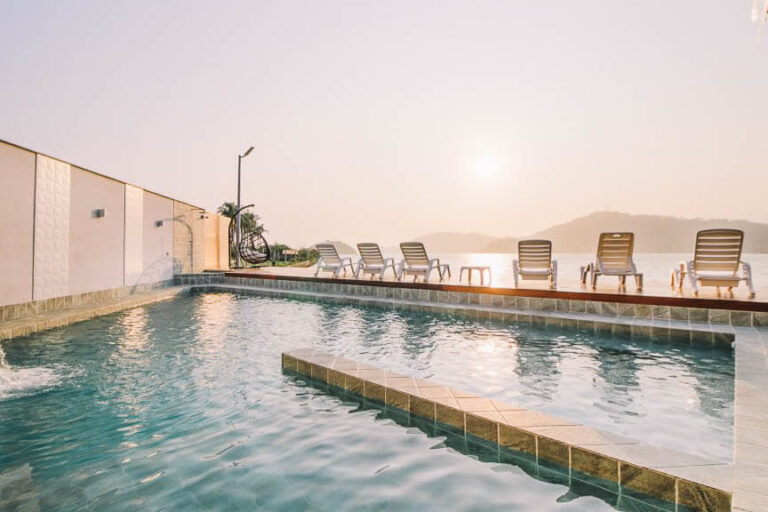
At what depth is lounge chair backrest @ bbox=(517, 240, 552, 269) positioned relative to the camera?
7934 mm

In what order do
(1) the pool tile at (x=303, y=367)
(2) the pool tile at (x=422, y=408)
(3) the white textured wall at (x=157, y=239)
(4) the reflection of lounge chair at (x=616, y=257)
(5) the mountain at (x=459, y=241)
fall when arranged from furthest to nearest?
A: 1. (5) the mountain at (x=459, y=241)
2. (3) the white textured wall at (x=157, y=239)
3. (4) the reflection of lounge chair at (x=616, y=257)
4. (1) the pool tile at (x=303, y=367)
5. (2) the pool tile at (x=422, y=408)

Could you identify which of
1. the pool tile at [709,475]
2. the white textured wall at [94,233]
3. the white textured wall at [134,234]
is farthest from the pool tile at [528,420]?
the white textured wall at [134,234]

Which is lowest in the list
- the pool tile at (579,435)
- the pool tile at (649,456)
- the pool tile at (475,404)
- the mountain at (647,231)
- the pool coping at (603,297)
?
the pool tile at (475,404)

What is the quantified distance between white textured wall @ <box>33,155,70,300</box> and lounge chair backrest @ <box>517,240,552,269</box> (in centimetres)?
941

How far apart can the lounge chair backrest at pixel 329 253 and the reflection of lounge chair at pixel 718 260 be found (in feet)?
26.1

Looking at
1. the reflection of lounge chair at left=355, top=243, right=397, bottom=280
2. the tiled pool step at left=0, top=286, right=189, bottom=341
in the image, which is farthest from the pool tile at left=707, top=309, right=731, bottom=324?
the tiled pool step at left=0, top=286, right=189, bottom=341

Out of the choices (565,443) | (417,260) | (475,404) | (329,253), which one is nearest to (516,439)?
(565,443)

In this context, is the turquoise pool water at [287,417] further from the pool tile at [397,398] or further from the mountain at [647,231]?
the mountain at [647,231]

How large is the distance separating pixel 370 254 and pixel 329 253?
1.41 metres

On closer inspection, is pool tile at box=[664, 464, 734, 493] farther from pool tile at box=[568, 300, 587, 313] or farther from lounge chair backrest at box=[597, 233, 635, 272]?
lounge chair backrest at box=[597, 233, 635, 272]

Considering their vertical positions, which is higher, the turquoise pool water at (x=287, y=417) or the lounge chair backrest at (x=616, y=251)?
the lounge chair backrest at (x=616, y=251)

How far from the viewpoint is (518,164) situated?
100.0ft

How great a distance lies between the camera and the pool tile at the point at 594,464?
6.39 feet

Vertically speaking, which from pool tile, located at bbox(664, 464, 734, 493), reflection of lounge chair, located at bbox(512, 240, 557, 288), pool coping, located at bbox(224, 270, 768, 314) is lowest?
pool tile, located at bbox(664, 464, 734, 493)
